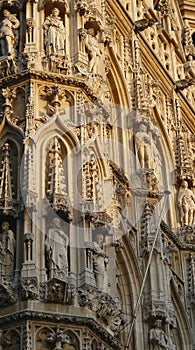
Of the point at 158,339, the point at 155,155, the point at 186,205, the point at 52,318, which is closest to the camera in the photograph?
the point at 52,318

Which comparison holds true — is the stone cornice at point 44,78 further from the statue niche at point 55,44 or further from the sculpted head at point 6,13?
the sculpted head at point 6,13

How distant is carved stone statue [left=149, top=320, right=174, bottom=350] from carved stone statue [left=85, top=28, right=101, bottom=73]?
526 cm

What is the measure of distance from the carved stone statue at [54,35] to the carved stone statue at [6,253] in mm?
4144

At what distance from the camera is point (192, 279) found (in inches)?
894

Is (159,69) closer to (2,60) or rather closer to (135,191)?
(135,191)

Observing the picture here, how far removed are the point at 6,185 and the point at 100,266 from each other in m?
2.18

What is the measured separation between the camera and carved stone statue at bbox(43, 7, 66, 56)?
19.4 m

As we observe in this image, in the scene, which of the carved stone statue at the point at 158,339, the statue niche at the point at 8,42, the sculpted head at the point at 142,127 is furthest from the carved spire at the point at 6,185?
the sculpted head at the point at 142,127

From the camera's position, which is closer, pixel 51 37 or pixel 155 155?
pixel 51 37

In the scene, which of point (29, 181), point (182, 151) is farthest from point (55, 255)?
point (182, 151)

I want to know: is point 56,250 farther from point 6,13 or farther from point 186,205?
point 186,205

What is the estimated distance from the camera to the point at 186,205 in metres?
23.9

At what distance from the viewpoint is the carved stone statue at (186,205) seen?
78.2 ft

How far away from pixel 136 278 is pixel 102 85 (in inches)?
157
